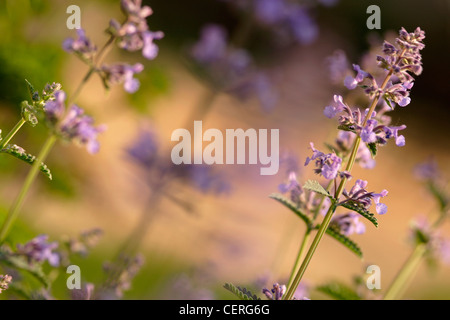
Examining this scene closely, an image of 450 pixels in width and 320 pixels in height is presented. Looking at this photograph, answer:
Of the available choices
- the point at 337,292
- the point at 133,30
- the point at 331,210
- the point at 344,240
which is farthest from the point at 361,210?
the point at 133,30

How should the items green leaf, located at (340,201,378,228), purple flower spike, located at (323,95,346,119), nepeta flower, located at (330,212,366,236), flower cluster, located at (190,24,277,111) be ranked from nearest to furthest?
green leaf, located at (340,201,378,228) < purple flower spike, located at (323,95,346,119) < nepeta flower, located at (330,212,366,236) < flower cluster, located at (190,24,277,111)

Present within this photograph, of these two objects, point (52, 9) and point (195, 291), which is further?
point (52, 9)

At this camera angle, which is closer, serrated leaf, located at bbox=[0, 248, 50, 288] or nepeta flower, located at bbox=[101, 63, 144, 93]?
serrated leaf, located at bbox=[0, 248, 50, 288]

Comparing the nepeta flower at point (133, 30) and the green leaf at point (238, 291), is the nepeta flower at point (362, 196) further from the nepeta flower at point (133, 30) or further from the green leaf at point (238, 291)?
the nepeta flower at point (133, 30)

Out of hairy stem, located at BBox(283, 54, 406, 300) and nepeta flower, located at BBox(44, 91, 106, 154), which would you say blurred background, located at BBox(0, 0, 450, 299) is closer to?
nepeta flower, located at BBox(44, 91, 106, 154)

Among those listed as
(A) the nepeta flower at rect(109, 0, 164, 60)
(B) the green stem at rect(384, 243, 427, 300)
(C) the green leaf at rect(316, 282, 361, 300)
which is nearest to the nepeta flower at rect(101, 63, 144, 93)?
(A) the nepeta flower at rect(109, 0, 164, 60)
